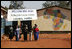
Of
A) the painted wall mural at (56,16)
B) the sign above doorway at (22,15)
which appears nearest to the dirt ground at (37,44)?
the sign above doorway at (22,15)

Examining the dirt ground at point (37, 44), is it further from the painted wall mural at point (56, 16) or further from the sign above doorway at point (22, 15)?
the painted wall mural at point (56, 16)

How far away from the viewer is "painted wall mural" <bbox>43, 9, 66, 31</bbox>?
19141 mm

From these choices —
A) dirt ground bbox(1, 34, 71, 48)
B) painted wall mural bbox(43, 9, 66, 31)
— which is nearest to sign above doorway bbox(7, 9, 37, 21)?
dirt ground bbox(1, 34, 71, 48)

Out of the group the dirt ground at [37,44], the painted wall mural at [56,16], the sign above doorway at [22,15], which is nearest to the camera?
the dirt ground at [37,44]

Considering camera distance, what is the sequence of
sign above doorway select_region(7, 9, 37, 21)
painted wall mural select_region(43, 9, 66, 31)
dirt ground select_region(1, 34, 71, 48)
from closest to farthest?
dirt ground select_region(1, 34, 71, 48)
sign above doorway select_region(7, 9, 37, 21)
painted wall mural select_region(43, 9, 66, 31)

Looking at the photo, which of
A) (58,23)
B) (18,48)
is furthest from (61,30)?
(18,48)

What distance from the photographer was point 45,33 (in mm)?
19172

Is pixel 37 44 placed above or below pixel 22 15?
below

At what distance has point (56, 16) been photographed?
63.2 feet

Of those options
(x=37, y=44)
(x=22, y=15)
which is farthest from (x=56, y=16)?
(x=37, y=44)

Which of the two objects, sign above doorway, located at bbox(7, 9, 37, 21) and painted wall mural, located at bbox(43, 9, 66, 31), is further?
painted wall mural, located at bbox(43, 9, 66, 31)

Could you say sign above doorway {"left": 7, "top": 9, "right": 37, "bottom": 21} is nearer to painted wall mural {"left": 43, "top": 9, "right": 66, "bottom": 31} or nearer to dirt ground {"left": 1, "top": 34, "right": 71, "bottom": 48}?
dirt ground {"left": 1, "top": 34, "right": 71, "bottom": 48}

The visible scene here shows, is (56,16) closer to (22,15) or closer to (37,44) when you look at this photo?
(22,15)

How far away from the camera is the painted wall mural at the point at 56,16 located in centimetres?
1914
